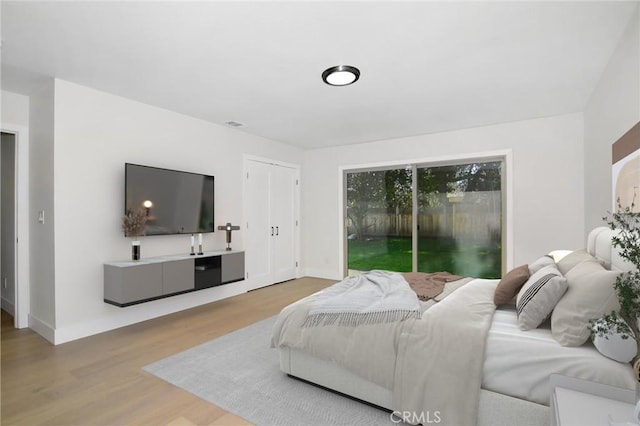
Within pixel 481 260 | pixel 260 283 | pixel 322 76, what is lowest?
pixel 260 283

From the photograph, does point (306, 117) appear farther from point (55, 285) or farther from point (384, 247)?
point (55, 285)

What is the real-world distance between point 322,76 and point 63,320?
3476 millimetres

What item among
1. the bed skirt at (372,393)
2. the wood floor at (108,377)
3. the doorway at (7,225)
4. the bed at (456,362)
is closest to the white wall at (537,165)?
the bed at (456,362)

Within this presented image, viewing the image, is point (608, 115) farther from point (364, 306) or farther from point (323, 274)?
point (323, 274)

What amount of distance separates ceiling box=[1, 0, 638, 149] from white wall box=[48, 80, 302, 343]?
0.93ft

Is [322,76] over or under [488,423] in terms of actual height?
over

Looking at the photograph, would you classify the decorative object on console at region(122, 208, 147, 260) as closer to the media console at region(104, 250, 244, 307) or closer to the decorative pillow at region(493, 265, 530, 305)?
the media console at region(104, 250, 244, 307)

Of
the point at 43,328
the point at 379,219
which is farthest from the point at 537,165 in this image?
the point at 43,328

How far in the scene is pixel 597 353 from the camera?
61.9 inches

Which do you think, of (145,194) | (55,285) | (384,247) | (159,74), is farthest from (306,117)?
(55,285)

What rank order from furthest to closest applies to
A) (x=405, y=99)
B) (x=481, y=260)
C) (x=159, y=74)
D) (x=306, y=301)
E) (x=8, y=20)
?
1. (x=481, y=260)
2. (x=405, y=99)
3. (x=159, y=74)
4. (x=306, y=301)
5. (x=8, y=20)

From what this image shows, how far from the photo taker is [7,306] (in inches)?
159

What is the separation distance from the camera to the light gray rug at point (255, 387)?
1.99 meters

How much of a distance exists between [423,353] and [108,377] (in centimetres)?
235
